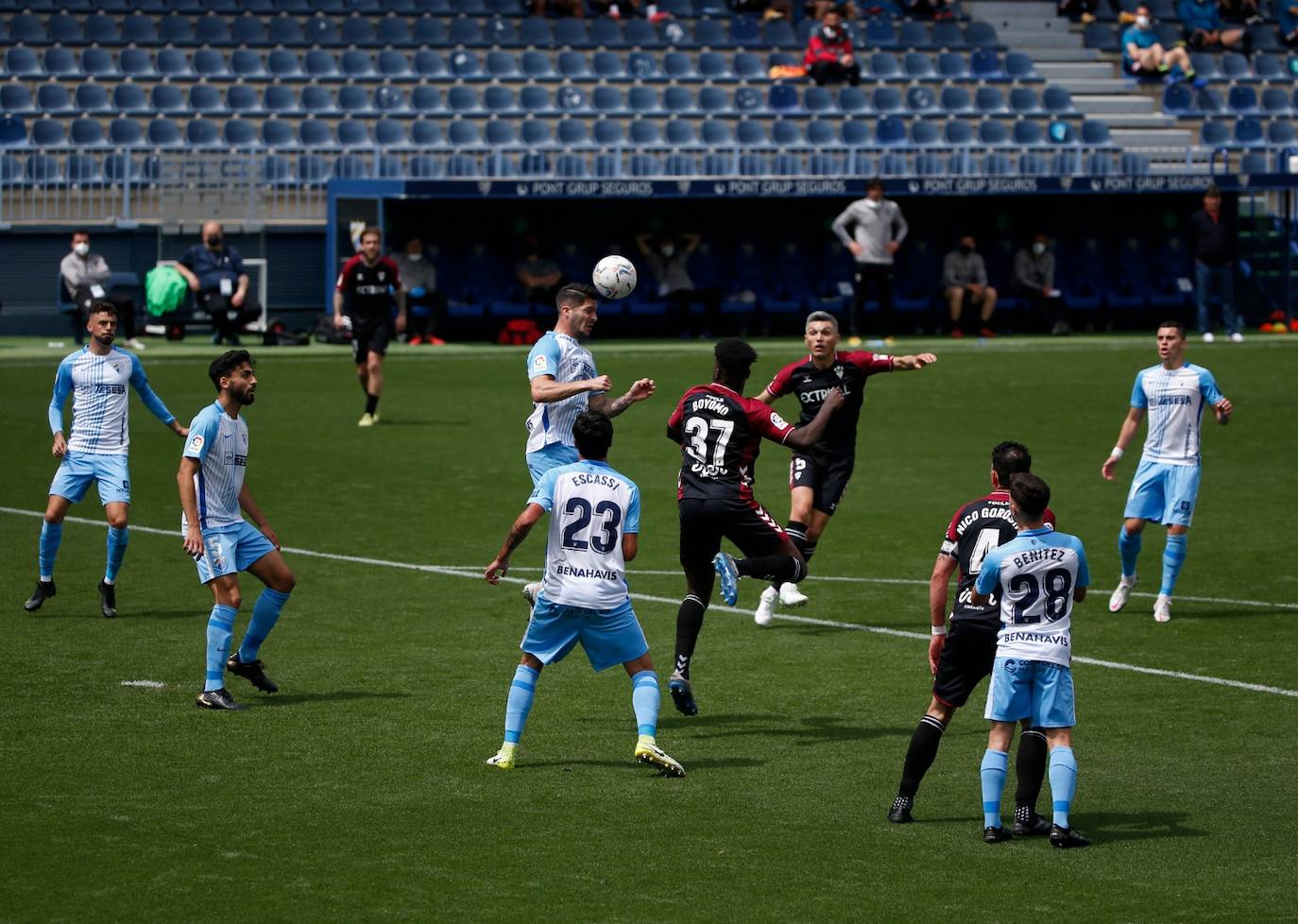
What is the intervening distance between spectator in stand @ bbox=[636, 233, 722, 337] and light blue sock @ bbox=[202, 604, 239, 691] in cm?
2284

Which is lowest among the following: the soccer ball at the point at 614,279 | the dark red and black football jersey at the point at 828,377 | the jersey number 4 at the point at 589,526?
the jersey number 4 at the point at 589,526

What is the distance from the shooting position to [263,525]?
10555 millimetres

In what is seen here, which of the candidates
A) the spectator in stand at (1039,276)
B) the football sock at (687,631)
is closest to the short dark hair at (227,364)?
the football sock at (687,631)

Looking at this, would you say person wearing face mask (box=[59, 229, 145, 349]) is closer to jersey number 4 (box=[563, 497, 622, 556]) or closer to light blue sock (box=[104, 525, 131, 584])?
light blue sock (box=[104, 525, 131, 584])

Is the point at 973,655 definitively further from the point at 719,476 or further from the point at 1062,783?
the point at 719,476

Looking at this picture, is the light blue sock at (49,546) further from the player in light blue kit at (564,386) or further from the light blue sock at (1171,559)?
the light blue sock at (1171,559)

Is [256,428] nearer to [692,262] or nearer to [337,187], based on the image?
[337,187]

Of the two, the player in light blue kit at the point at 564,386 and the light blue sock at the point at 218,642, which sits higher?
the player in light blue kit at the point at 564,386

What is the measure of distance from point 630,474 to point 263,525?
30.2 ft

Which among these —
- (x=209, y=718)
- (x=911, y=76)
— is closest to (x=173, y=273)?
(x=911, y=76)

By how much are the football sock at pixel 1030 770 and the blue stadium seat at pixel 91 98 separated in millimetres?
28222

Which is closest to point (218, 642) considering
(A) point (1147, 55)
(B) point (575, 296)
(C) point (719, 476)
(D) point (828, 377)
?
(B) point (575, 296)

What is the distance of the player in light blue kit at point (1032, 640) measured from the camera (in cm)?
788

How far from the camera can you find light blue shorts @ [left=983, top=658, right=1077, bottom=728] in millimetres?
7918
